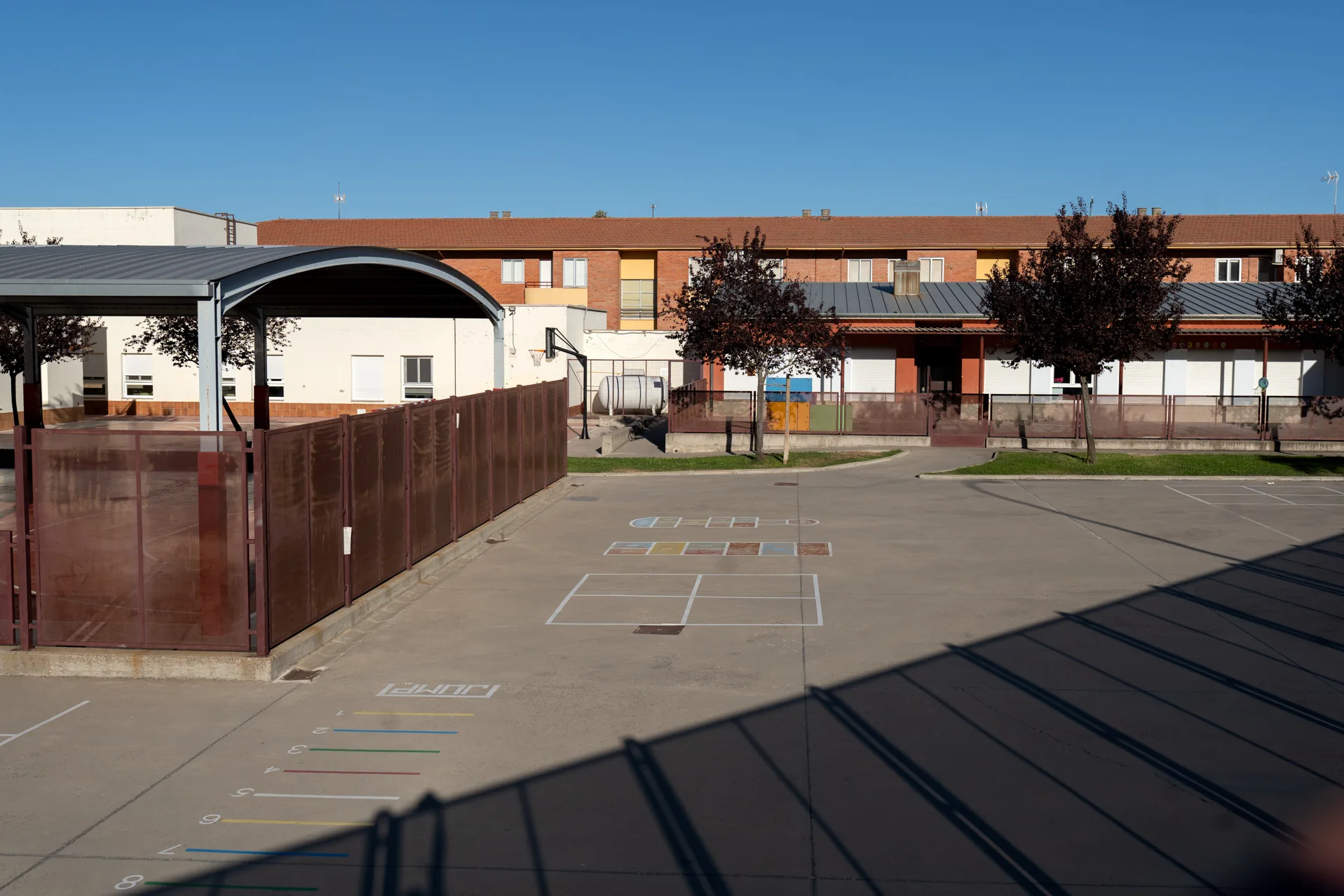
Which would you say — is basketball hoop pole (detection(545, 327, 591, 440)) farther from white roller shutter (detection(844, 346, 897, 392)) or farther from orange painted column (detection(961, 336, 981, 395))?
orange painted column (detection(961, 336, 981, 395))

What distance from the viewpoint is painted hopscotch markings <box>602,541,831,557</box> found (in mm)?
17594

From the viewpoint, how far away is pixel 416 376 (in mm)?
46406

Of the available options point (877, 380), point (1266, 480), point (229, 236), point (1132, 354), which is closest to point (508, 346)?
point (229, 236)

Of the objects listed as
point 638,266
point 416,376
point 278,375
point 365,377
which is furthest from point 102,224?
point 638,266

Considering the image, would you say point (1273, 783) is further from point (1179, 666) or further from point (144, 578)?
point (144, 578)

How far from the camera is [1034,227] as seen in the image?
60188 millimetres

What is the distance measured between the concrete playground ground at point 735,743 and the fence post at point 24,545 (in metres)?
0.70

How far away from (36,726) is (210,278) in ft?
13.5

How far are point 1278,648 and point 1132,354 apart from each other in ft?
61.7

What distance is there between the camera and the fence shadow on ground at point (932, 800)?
6.97 meters

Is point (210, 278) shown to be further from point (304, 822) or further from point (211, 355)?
point (304, 822)

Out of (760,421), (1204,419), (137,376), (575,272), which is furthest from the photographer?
(575,272)

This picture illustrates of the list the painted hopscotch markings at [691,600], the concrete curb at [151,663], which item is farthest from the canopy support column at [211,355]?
the painted hopscotch markings at [691,600]

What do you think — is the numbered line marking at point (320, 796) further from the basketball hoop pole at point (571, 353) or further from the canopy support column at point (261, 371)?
the basketball hoop pole at point (571, 353)
